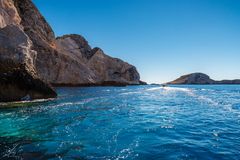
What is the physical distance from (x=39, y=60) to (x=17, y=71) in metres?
50.6

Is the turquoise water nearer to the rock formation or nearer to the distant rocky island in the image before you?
the rock formation

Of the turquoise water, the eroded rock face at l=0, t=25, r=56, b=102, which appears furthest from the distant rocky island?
the turquoise water

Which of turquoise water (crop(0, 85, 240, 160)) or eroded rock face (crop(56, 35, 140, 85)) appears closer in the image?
turquoise water (crop(0, 85, 240, 160))

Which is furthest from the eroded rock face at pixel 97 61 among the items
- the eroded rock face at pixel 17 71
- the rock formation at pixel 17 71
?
the eroded rock face at pixel 17 71

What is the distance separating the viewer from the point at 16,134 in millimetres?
14023

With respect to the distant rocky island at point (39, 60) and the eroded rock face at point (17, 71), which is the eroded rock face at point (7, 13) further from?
the eroded rock face at point (17, 71)

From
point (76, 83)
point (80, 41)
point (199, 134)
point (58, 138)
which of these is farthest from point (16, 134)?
point (80, 41)

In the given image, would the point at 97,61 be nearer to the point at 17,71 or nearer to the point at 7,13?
the point at 7,13

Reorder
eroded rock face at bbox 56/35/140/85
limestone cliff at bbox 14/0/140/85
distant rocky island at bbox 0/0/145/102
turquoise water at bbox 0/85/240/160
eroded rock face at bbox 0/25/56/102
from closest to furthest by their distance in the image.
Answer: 1. turquoise water at bbox 0/85/240/160
2. eroded rock face at bbox 0/25/56/102
3. distant rocky island at bbox 0/0/145/102
4. limestone cliff at bbox 14/0/140/85
5. eroded rock face at bbox 56/35/140/85

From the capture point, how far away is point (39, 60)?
3110 inches

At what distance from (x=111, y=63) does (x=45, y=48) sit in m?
62.8

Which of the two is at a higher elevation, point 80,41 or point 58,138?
point 80,41

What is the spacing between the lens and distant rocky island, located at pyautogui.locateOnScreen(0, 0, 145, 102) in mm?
31141

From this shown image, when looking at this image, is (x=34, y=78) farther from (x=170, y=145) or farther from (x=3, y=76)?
(x=170, y=145)
